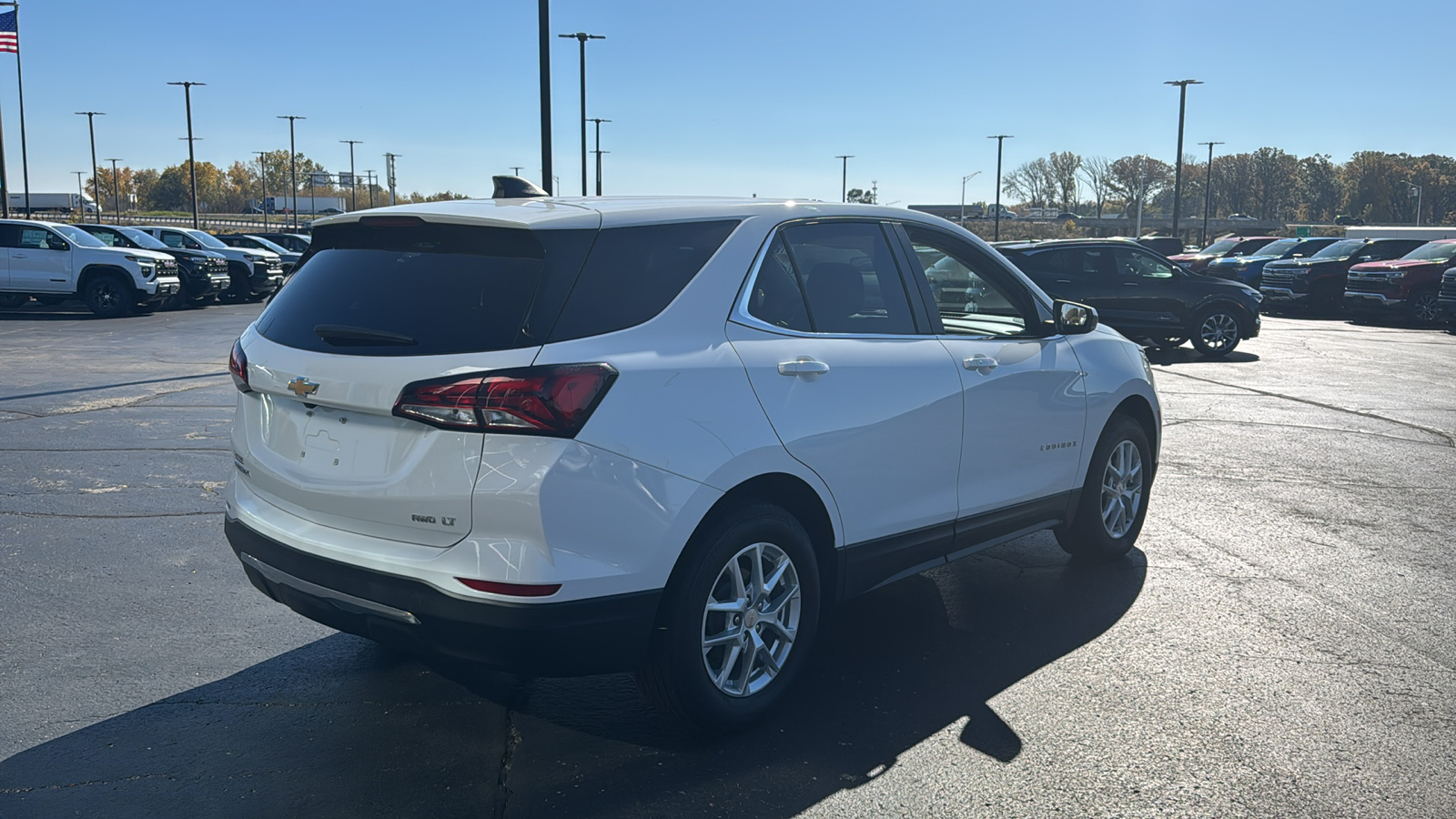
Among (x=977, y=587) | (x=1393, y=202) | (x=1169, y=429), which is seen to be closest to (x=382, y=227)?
(x=977, y=587)

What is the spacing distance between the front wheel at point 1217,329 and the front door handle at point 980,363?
1341cm

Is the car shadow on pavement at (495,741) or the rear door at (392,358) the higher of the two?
the rear door at (392,358)

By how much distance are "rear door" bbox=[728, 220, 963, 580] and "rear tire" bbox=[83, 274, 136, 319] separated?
22223 millimetres

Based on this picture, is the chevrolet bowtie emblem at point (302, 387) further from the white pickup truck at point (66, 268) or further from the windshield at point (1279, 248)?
the windshield at point (1279, 248)

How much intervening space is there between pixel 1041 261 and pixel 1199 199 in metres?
149

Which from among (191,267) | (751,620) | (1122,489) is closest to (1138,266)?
(1122,489)

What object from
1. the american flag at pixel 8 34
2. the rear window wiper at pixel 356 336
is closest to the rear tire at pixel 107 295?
the american flag at pixel 8 34

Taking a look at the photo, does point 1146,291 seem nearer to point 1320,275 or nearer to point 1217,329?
point 1217,329

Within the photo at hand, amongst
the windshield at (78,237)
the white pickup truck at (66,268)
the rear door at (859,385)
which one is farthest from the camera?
the windshield at (78,237)

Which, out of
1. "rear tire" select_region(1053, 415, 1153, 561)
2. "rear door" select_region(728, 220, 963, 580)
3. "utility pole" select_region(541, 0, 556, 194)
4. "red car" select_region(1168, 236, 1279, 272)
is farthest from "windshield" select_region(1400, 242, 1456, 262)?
"rear door" select_region(728, 220, 963, 580)

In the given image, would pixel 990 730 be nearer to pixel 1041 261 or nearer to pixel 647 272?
pixel 647 272

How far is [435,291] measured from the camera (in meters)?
3.45

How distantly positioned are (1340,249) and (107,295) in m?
27.8

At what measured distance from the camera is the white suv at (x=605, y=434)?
3.20 meters
